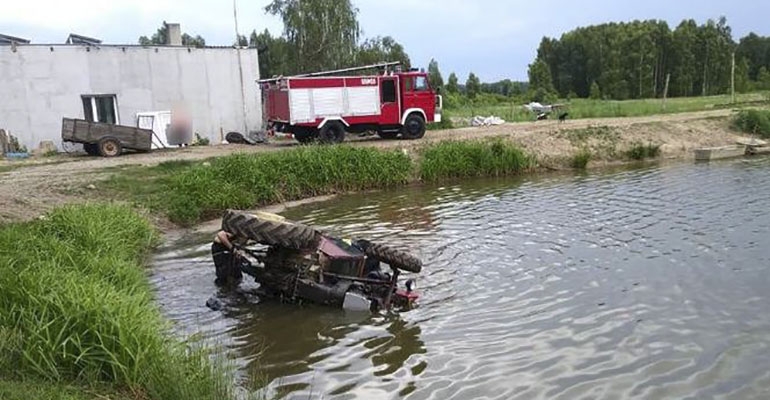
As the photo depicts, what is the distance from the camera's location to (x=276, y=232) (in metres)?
8.36

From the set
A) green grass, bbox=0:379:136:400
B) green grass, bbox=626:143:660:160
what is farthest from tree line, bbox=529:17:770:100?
green grass, bbox=0:379:136:400

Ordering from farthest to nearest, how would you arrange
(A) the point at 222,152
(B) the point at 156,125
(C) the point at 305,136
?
1. (B) the point at 156,125
2. (C) the point at 305,136
3. (A) the point at 222,152

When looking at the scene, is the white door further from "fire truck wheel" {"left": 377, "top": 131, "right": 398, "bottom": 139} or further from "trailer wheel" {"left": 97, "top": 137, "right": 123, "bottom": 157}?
"fire truck wheel" {"left": 377, "top": 131, "right": 398, "bottom": 139}

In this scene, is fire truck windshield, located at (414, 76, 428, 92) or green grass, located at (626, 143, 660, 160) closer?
green grass, located at (626, 143, 660, 160)

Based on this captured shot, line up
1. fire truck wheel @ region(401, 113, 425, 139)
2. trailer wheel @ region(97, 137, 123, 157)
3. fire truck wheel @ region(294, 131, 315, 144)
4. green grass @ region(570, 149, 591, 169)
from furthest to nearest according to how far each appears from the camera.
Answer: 1. fire truck wheel @ region(401, 113, 425, 139)
2. fire truck wheel @ region(294, 131, 315, 144)
3. green grass @ region(570, 149, 591, 169)
4. trailer wheel @ region(97, 137, 123, 157)

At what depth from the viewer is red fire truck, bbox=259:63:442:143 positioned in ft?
78.6

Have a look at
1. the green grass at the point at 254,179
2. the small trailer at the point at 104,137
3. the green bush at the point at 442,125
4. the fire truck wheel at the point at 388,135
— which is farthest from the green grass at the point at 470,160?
the small trailer at the point at 104,137

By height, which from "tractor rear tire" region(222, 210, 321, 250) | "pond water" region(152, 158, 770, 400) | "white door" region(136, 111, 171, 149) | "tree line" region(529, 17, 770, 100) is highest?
"tree line" region(529, 17, 770, 100)

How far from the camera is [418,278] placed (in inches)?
392

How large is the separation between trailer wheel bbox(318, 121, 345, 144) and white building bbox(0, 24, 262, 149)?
6.47 metres

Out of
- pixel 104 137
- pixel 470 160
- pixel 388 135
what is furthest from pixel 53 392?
pixel 388 135

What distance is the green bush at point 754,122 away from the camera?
1148 inches

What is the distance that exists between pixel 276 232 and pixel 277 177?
390 inches

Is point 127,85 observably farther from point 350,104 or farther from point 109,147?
point 350,104
